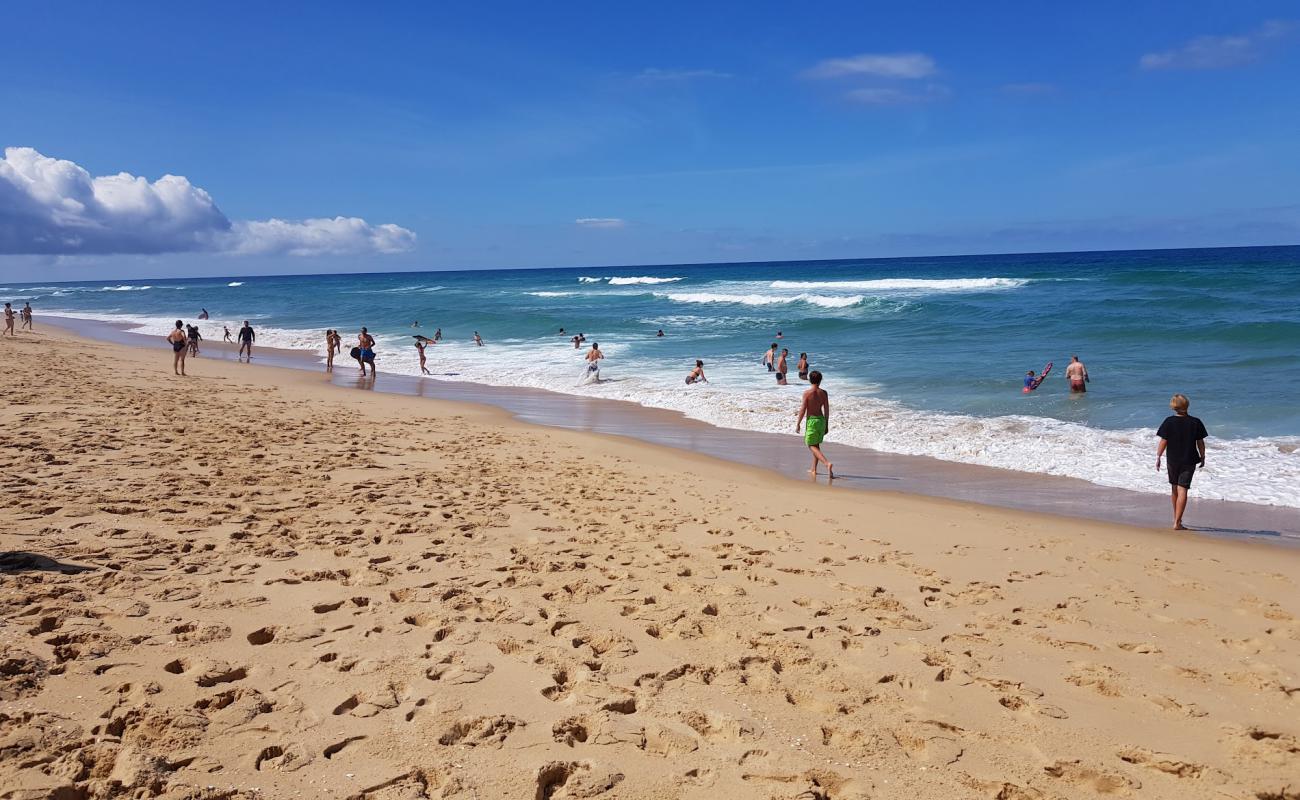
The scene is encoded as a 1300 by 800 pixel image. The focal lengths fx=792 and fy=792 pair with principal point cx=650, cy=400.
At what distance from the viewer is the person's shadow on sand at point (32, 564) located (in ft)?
16.9

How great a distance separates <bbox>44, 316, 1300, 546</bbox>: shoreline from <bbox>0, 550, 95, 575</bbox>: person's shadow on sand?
307 inches

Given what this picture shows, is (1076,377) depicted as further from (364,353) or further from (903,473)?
(364,353)

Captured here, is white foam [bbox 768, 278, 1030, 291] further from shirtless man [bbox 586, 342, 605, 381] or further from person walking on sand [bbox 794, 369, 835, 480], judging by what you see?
person walking on sand [bbox 794, 369, 835, 480]

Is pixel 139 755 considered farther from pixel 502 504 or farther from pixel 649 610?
pixel 502 504

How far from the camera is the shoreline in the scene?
868 cm

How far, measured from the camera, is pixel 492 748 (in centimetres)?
356

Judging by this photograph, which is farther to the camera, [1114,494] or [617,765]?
[1114,494]

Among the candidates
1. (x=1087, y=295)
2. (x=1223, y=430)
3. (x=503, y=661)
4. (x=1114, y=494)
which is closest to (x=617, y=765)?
(x=503, y=661)

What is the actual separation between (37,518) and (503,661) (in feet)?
14.5

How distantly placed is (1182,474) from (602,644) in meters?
6.84

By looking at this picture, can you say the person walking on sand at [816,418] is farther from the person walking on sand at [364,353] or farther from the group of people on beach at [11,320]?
the group of people on beach at [11,320]

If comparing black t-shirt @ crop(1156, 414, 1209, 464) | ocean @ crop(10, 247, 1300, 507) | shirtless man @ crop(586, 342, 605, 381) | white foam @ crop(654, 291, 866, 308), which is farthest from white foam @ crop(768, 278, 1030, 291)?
black t-shirt @ crop(1156, 414, 1209, 464)

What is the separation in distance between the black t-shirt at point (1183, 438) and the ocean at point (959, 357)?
1.71 metres

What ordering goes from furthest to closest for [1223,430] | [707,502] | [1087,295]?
[1087,295]
[1223,430]
[707,502]
